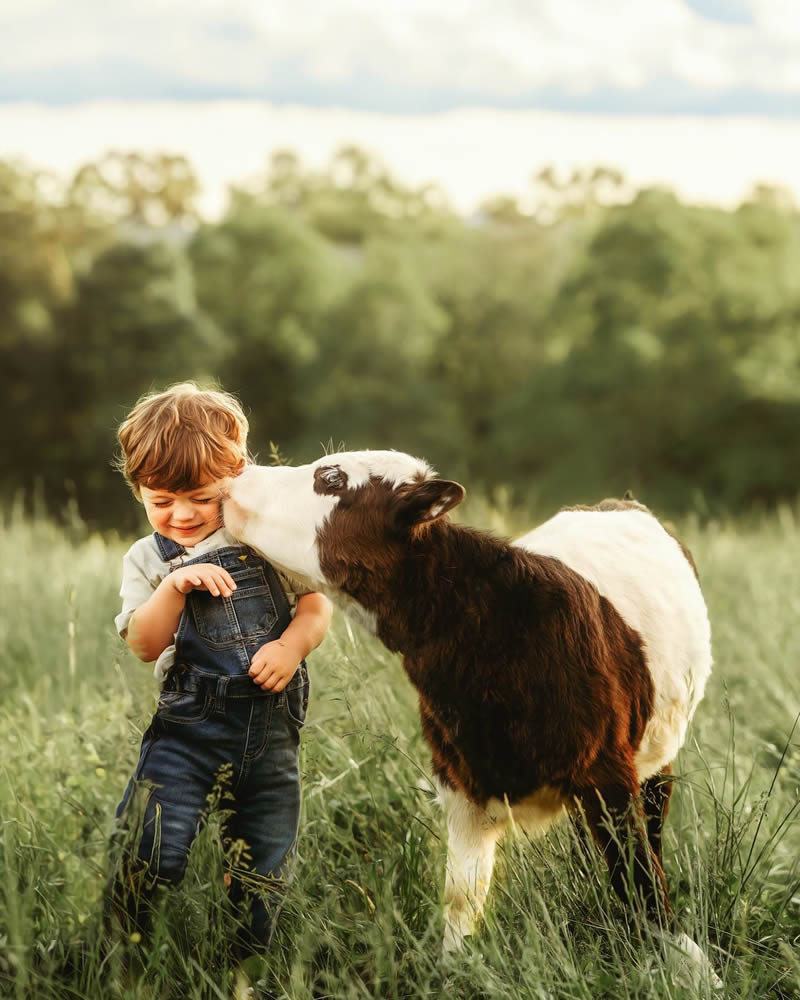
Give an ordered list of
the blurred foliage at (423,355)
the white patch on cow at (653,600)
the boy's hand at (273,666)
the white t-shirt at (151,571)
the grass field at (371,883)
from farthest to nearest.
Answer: the blurred foliage at (423,355), the white patch on cow at (653,600), the white t-shirt at (151,571), the boy's hand at (273,666), the grass field at (371,883)

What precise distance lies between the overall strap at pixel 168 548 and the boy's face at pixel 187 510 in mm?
33

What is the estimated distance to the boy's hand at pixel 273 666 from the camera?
286cm

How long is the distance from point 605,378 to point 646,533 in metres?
31.2

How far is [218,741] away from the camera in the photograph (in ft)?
9.55

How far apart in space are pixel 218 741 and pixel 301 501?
0.68 meters

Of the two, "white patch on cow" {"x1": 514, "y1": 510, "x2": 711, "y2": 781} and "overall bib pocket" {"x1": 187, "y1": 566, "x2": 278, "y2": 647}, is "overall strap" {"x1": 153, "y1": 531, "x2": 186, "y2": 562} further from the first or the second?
"white patch on cow" {"x1": 514, "y1": 510, "x2": 711, "y2": 781}

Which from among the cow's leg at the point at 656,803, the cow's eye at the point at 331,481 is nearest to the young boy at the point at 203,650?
the cow's eye at the point at 331,481

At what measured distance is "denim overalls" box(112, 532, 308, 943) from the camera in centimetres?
288

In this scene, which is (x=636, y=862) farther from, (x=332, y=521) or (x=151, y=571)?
(x=151, y=571)

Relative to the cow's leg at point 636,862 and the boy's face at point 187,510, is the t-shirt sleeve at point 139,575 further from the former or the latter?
the cow's leg at point 636,862

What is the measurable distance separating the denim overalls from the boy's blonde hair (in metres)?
0.23

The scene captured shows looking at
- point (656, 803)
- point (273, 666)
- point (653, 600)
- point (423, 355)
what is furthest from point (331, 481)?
point (423, 355)

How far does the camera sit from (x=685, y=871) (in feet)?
10.9

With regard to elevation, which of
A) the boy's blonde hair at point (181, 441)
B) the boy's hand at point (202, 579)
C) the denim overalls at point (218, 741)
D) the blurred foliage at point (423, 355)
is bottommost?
the blurred foliage at point (423, 355)
